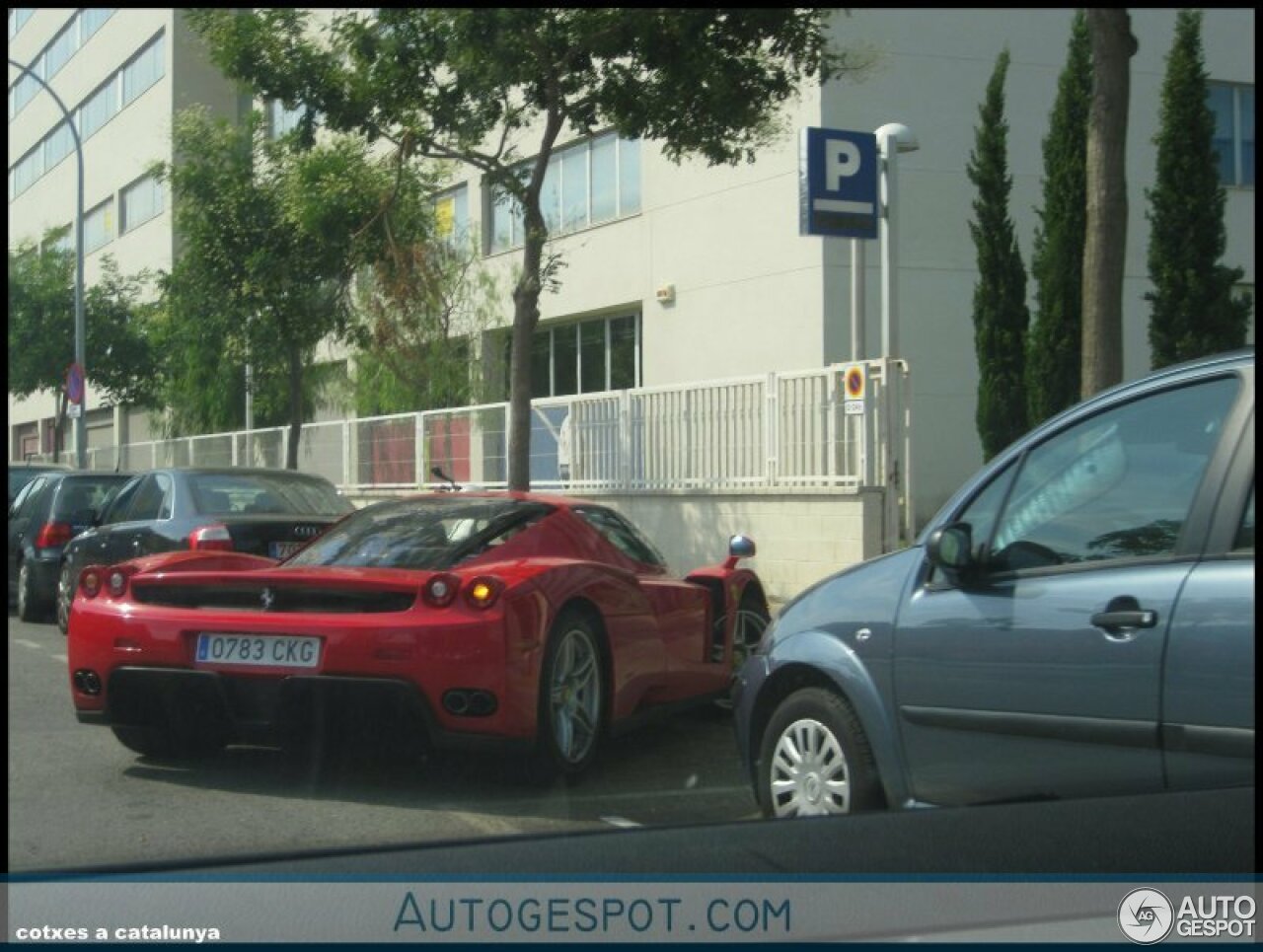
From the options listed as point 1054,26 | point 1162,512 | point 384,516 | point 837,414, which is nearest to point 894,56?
point 1054,26

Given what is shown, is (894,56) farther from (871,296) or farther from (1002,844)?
(1002,844)

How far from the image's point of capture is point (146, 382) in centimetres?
3606

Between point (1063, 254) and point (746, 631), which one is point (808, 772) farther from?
point (1063, 254)

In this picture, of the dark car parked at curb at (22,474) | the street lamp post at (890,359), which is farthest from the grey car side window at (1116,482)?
the dark car parked at curb at (22,474)

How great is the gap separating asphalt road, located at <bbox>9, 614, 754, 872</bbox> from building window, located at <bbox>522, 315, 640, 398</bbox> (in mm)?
16673

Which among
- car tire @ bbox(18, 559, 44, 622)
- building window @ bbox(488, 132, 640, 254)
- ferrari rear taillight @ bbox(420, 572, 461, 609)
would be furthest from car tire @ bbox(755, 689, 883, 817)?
building window @ bbox(488, 132, 640, 254)

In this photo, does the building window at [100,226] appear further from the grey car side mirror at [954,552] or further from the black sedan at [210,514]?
the grey car side mirror at [954,552]

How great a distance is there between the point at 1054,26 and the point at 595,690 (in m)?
17.1

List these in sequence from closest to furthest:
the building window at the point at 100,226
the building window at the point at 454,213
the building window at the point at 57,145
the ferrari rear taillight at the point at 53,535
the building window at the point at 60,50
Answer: the ferrari rear taillight at the point at 53,535, the building window at the point at 454,213, the building window at the point at 100,226, the building window at the point at 60,50, the building window at the point at 57,145

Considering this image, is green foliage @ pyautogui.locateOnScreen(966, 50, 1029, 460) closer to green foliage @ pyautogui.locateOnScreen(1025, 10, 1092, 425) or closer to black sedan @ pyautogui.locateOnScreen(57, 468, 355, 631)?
green foliage @ pyautogui.locateOnScreen(1025, 10, 1092, 425)

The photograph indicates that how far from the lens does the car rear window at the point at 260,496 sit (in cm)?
1184

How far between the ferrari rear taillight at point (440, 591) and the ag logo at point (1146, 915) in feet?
12.3

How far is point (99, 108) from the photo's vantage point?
47562 mm

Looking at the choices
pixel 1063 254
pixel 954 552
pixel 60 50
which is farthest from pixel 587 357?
pixel 60 50
